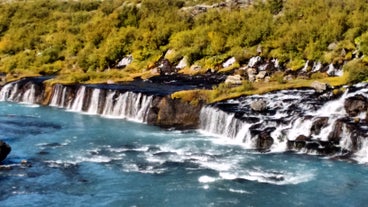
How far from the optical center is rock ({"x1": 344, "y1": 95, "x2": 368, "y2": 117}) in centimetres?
4794

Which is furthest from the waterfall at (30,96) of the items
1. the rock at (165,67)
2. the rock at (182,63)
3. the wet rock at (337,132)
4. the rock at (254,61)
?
the wet rock at (337,132)

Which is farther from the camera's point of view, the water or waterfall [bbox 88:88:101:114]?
waterfall [bbox 88:88:101:114]

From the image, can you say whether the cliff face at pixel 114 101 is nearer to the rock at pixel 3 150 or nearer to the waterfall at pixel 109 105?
the waterfall at pixel 109 105

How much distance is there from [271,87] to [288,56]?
55.7 ft

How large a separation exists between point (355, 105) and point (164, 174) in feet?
65.4

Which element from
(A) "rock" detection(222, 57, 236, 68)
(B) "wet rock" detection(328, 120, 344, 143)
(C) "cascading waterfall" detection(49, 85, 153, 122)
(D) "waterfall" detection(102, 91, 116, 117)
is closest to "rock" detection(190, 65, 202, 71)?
(A) "rock" detection(222, 57, 236, 68)

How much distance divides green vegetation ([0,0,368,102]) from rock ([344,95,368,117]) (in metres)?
7.95

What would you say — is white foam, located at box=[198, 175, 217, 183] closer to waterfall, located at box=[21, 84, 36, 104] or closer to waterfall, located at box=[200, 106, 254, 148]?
waterfall, located at box=[200, 106, 254, 148]

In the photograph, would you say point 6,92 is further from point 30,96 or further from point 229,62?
point 229,62

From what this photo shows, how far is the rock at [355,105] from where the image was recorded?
157 ft

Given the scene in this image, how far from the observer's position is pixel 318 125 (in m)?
46.2

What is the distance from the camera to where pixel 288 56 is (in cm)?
7550

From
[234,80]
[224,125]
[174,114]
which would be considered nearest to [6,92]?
[174,114]

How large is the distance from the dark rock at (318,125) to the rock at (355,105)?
133 inches
